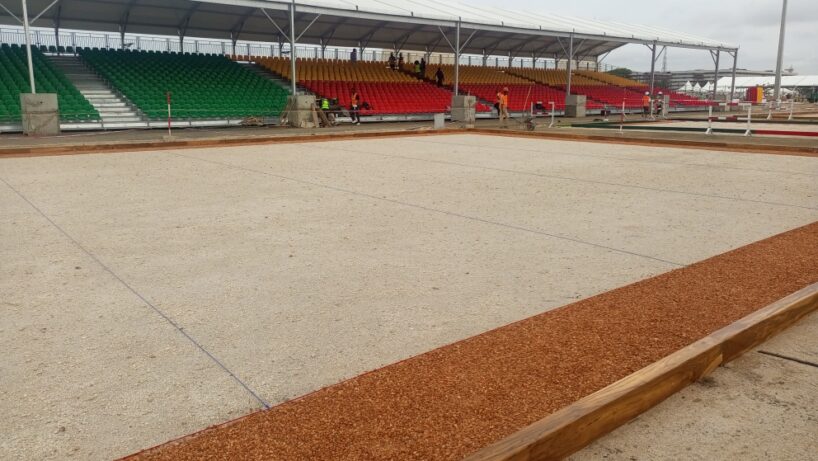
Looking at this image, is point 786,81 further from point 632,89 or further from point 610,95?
point 610,95

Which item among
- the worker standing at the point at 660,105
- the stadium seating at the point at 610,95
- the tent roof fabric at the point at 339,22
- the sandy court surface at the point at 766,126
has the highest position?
the tent roof fabric at the point at 339,22

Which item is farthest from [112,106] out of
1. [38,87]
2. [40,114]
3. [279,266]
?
[279,266]

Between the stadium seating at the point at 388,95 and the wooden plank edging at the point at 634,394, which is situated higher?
the stadium seating at the point at 388,95

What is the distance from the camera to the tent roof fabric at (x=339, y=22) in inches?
986

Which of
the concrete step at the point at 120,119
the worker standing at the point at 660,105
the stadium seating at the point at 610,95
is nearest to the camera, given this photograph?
the concrete step at the point at 120,119

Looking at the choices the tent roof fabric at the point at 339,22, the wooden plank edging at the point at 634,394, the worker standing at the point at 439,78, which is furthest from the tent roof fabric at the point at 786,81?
the wooden plank edging at the point at 634,394

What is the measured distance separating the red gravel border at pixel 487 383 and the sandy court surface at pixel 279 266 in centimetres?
20

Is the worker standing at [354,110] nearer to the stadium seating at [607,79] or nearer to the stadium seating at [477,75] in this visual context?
the stadium seating at [477,75]

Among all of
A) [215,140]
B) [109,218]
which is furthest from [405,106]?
[109,218]

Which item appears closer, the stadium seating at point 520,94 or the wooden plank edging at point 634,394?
the wooden plank edging at point 634,394

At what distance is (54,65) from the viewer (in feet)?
84.7

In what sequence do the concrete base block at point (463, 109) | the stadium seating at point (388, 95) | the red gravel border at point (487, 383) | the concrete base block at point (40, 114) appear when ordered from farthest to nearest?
the stadium seating at point (388, 95), the concrete base block at point (463, 109), the concrete base block at point (40, 114), the red gravel border at point (487, 383)

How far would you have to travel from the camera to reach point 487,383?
309 cm

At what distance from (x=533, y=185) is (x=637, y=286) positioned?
525 centimetres
